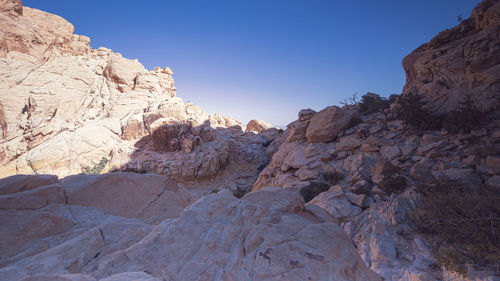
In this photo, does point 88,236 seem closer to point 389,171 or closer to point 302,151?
point 389,171

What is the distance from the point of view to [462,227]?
10.8 feet

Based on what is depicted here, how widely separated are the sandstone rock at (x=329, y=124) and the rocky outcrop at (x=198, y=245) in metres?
8.37

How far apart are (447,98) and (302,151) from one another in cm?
680

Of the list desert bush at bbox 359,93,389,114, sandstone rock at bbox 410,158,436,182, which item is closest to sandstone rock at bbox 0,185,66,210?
sandstone rock at bbox 410,158,436,182

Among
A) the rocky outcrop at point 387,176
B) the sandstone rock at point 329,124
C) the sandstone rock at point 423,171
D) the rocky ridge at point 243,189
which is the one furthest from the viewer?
the sandstone rock at point 329,124

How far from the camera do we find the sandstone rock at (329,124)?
1105 cm

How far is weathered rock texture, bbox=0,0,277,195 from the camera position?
18.0 metres

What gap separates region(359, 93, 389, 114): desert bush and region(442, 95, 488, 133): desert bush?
4360 mm

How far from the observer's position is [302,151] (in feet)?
38.3

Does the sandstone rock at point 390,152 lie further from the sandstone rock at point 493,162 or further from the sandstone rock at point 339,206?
the sandstone rock at point 339,206

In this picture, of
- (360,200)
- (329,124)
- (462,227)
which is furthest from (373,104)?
(462,227)

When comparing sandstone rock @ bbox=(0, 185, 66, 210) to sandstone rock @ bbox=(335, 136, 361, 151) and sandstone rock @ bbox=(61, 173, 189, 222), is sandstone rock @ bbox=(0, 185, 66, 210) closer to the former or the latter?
sandstone rock @ bbox=(61, 173, 189, 222)

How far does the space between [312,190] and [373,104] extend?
7864mm

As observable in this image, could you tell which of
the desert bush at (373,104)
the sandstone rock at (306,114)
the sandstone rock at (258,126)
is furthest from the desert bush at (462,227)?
the sandstone rock at (258,126)
